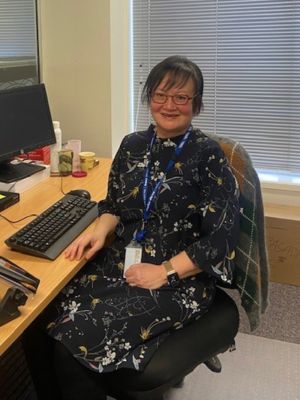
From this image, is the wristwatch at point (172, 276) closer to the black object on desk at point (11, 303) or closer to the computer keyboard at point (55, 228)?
the computer keyboard at point (55, 228)

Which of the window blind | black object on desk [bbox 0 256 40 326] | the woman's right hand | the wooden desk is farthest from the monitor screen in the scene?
the window blind

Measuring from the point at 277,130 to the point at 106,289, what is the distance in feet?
5.83

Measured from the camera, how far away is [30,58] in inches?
103

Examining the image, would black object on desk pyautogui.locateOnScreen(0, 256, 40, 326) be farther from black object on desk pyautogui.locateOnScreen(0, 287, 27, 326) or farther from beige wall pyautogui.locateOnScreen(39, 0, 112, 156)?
beige wall pyautogui.locateOnScreen(39, 0, 112, 156)

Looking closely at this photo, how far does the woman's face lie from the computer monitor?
2.45ft

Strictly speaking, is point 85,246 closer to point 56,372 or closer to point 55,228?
point 55,228

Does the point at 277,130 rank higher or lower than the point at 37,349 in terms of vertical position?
higher

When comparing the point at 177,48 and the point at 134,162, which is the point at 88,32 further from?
the point at 134,162

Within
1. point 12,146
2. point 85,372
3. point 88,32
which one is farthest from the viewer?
point 88,32

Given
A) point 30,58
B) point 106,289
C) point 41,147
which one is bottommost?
point 106,289

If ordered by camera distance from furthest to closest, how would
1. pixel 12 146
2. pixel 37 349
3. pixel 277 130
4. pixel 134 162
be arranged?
1. pixel 277 130
2. pixel 12 146
3. pixel 134 162
4. pixel 37 349

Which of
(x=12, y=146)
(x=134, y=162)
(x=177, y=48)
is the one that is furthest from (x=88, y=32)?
(x=134, y=162)

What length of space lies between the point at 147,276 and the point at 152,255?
10 centimetres

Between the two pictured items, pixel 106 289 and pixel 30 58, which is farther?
pixel 30 58
